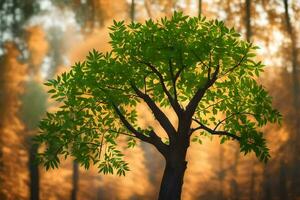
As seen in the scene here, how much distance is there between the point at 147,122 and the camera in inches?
1058

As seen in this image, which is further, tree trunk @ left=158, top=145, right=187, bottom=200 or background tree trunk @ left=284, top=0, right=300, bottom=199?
background tree trunk @ left=284, top=0, right=300, bottom=199

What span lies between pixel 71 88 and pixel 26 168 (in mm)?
20028

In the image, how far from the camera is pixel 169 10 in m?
27.3

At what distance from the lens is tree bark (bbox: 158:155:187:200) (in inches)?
382

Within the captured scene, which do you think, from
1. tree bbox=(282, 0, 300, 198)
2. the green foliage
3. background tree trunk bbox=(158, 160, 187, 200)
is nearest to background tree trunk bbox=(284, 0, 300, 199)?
tree bbox=(282, 0, 300, 198)

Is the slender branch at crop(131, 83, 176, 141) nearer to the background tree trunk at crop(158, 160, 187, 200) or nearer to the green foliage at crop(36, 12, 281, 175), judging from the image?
the green foliage at crop(36, 12, 281, 175)

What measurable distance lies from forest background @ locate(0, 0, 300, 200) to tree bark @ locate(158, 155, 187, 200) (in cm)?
1687

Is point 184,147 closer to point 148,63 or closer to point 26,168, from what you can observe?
point 148,63

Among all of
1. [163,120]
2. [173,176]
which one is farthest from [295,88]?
[173,176]

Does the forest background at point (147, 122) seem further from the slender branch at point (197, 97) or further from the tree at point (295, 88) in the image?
the slender branch at point (197, 97)

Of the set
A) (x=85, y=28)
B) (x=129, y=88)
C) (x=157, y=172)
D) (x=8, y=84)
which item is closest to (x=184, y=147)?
(x=129, y=88)

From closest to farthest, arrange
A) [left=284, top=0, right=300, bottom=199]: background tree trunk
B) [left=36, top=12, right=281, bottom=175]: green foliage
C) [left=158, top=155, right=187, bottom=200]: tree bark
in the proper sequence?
1. [left=36, top=12, right=281, bottom=175]: green foliage
2. [left=158, top=155, right=187, bottom=200]: tree bark
3. [left=284, top=0, right=300, bottom=199]: background tree trunk

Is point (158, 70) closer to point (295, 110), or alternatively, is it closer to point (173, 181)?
point (173, 181)

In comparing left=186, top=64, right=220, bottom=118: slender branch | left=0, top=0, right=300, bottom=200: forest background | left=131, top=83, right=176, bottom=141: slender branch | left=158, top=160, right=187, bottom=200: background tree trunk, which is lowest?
left=158, top=160, right=187, bottom=200: background tree trunk
